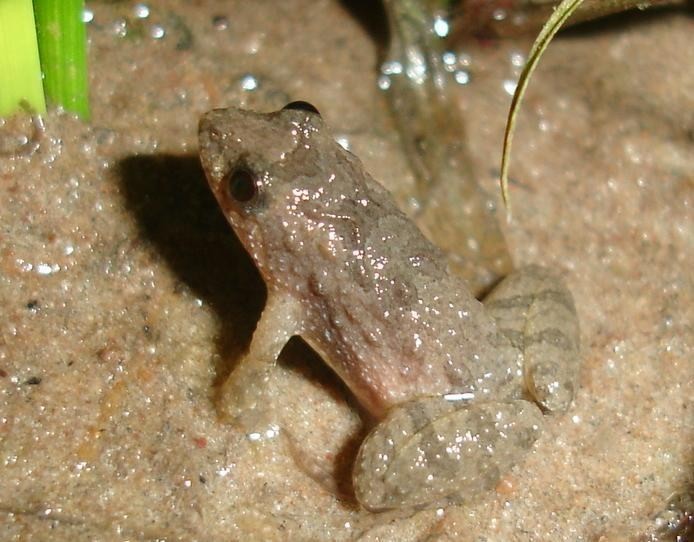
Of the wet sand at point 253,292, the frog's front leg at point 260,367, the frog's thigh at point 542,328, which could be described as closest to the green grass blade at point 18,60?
the wet sand at point 253,292

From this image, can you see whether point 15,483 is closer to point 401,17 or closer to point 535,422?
point 535,422

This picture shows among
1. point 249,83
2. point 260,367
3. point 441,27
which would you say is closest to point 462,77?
point 441,27

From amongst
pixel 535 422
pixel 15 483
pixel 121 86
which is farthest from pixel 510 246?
pixel 15 483

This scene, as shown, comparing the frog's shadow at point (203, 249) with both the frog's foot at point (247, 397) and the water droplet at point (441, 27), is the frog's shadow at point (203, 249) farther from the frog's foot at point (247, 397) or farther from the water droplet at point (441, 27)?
→ the water droplet at point (441, 27)

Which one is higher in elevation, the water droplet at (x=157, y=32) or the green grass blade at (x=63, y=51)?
the green grass blade at (x=63, y=51)

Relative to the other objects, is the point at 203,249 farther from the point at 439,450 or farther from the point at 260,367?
the point at 439,450

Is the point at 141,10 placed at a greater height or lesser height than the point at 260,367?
greater
